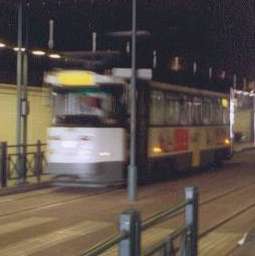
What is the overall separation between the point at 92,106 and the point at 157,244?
49.4 feet

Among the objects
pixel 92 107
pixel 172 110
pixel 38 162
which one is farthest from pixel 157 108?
pixel 38 162

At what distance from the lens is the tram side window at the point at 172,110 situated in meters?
25.7

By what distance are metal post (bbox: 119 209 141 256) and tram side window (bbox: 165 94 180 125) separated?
1973 centimetres

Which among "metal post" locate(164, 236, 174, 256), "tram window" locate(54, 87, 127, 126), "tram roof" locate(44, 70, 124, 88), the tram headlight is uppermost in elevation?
"tram roof" locate(44, 70, 124, 88)

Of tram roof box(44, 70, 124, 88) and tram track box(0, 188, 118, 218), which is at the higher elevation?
tram roof box(44, 70, 124, 88)

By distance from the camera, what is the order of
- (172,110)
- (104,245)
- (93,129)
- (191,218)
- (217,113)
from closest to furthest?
(104,245)
(191,218)
(93,129)
(172,110)
(217,113)

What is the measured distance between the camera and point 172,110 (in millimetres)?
26141

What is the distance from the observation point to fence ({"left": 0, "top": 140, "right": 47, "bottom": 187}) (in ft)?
70.2

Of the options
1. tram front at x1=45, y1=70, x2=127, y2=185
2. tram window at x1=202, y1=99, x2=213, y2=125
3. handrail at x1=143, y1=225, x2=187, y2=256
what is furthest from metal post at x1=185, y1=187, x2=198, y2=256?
tram window at x1=202, y1=99, x2=213, y2=125

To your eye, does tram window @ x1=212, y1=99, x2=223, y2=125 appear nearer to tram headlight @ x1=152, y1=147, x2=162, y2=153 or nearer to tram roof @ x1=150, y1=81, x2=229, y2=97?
tram roof @ x1=150, y1=81, x2=229, y2=97

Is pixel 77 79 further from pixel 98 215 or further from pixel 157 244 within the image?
pixel 157 244

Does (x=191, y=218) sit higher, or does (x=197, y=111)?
(x=197, y=111)

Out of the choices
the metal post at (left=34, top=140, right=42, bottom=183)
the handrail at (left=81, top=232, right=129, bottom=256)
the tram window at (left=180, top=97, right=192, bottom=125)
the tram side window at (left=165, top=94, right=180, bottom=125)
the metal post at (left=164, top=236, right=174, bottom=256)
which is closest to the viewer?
the handrail at (left=81, top=232, right=129, bottom=256)

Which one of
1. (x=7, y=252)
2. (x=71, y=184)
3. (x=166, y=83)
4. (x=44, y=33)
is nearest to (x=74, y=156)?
(x=71, y=184)
